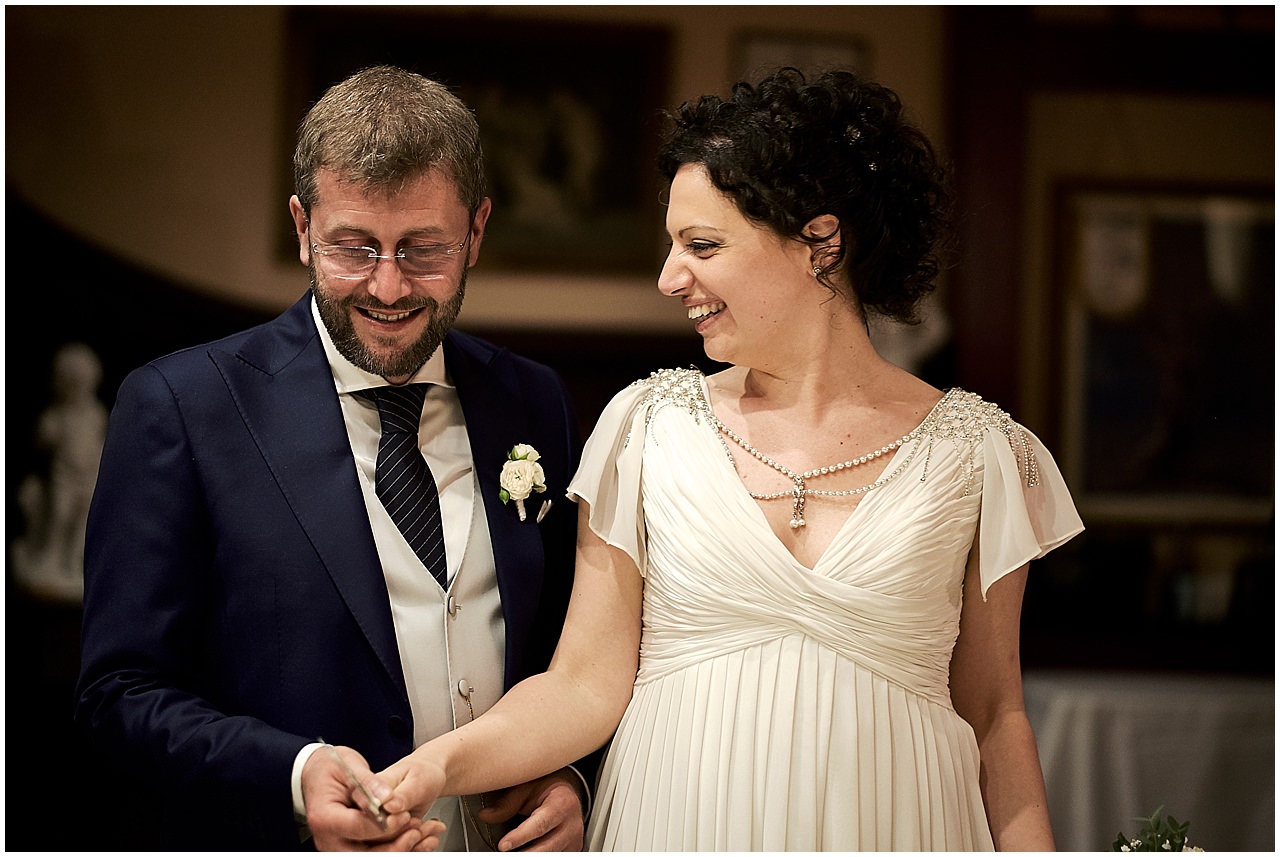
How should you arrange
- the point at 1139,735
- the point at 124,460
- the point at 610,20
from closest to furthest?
the point at 124,460
the point at 1139,735
the point at 610,20

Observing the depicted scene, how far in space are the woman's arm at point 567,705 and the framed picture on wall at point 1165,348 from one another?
4417 mm

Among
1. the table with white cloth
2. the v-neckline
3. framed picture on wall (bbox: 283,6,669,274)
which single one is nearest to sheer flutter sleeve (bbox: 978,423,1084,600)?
the v-neckline

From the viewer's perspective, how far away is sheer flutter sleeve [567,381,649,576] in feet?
6.79

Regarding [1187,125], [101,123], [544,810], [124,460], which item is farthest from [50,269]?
[1187,125]

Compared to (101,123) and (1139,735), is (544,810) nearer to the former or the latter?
(1139,735)

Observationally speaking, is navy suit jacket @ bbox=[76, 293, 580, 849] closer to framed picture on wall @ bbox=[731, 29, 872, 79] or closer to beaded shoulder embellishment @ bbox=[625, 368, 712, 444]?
beaded shoulder embellishment @ bbox=[625, 368, 712, 444]

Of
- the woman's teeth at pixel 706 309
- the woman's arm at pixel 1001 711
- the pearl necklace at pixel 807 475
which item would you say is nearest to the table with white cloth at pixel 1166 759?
the woman's arm at pixel 1001 711

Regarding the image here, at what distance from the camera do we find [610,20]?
5711mm

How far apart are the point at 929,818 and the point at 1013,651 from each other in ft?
1.04

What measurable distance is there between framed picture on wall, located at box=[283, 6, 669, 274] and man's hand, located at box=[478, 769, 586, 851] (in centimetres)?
392

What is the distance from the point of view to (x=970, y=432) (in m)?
2.09

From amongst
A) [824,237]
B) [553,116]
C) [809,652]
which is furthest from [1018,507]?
[553,116]

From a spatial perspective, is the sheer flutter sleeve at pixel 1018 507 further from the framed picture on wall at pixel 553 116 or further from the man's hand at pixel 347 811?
the framed picture on wall at pixel 553 116

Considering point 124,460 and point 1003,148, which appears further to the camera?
point 1003,148
